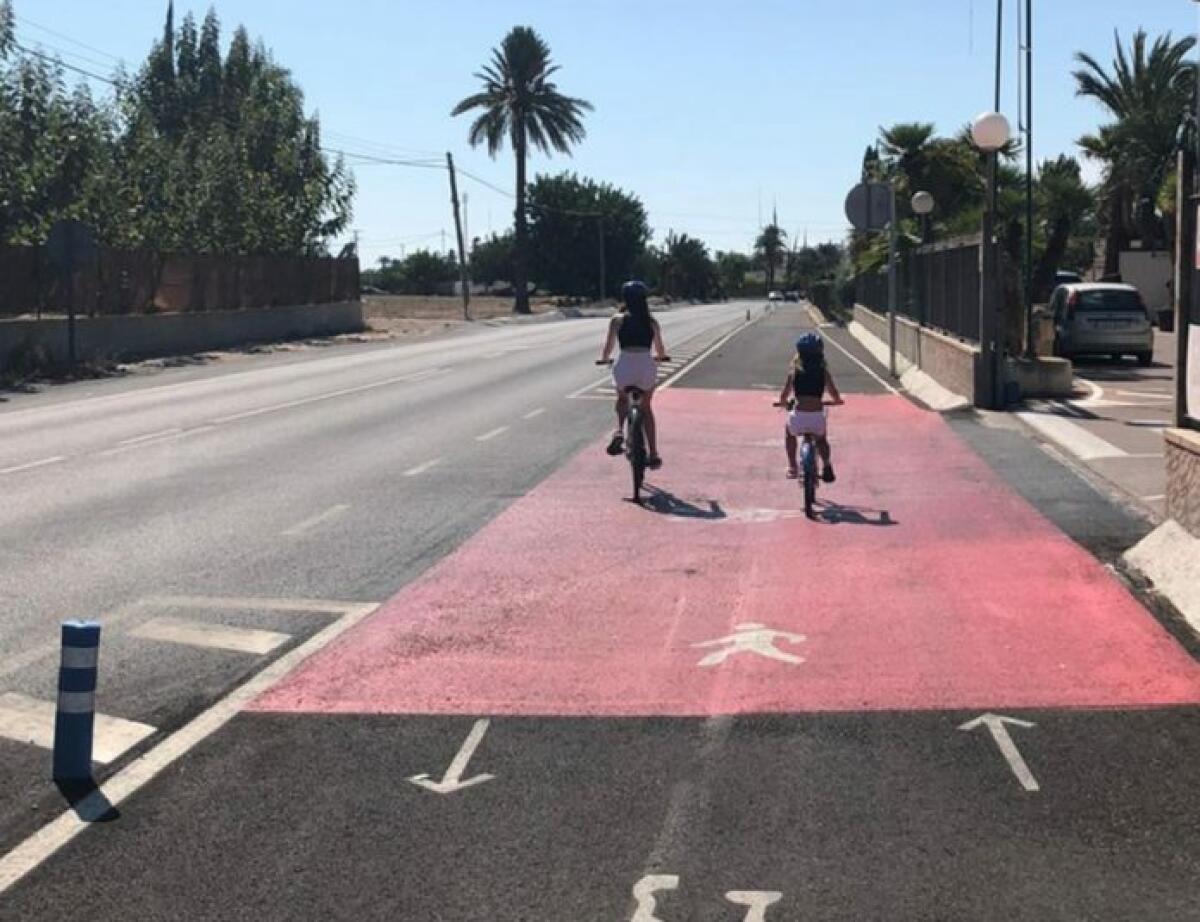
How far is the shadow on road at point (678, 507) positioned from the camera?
39.1ft

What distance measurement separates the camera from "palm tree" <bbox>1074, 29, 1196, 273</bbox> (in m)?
48.2

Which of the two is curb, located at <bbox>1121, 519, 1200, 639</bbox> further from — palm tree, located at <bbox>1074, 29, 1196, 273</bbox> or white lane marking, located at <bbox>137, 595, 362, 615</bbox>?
palm tree, located at <bbox>1074, 29, 1196, 273</bbox>

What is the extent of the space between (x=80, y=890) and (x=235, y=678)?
2.52 metres

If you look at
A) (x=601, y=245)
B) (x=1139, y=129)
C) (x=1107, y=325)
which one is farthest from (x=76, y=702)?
(x=601, y=245)

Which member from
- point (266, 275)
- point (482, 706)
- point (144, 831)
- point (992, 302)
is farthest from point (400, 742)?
point (266, 275)

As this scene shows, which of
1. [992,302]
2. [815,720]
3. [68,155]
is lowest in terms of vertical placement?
[815,720]

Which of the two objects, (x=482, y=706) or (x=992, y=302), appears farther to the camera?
(x=992, y=302)

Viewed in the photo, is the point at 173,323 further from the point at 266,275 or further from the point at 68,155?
the point at 266,275

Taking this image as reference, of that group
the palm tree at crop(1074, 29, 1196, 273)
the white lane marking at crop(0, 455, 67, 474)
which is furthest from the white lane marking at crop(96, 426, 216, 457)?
the palm tree at crop(1074, 29, 1196, 273)

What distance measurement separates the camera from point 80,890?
4.57m

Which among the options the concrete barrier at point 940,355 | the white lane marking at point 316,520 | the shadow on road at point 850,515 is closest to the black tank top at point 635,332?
the shadow on road at point 850,515

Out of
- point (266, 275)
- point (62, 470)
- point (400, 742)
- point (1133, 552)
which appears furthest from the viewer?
point (266, 275)

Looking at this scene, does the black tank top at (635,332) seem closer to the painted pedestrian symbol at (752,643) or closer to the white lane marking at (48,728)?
the painted pedestrian symbol at (752,643)

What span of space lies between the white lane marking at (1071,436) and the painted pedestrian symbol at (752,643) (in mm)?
8203
